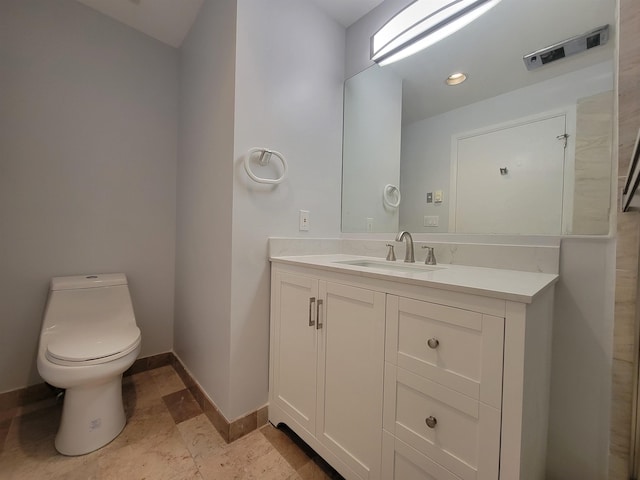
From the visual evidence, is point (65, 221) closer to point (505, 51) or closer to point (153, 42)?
point (153, 42)

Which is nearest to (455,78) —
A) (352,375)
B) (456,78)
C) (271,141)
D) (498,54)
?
(456,78)

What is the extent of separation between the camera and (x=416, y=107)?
149 centimetres

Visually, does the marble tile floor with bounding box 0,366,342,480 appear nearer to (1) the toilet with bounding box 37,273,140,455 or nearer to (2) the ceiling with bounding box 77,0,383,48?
(1) the toilet with bounding box 37,273,140,455

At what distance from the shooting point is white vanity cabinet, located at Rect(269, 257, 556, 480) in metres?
0.62

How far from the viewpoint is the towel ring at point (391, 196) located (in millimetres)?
1558

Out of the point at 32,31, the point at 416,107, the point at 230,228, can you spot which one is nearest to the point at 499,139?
the point at 416,107

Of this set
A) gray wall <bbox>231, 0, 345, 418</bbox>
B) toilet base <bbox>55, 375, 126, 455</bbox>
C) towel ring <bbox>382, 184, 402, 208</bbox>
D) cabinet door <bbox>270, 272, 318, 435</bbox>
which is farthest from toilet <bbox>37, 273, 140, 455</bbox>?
towel ring <bbox>382, 184, 402, 208</bbox>

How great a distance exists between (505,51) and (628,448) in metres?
1.54

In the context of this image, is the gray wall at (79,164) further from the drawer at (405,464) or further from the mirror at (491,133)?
the drawer at (405,464)

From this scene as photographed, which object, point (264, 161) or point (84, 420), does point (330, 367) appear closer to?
point (264, 161)

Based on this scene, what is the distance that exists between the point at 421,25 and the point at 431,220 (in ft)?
3.15

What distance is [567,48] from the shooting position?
986mm

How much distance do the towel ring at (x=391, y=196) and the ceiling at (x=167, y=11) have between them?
1085 millimetres

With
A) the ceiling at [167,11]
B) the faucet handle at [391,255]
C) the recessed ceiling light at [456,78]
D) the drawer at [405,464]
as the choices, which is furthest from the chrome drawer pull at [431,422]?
the ceiling at [167,11]
